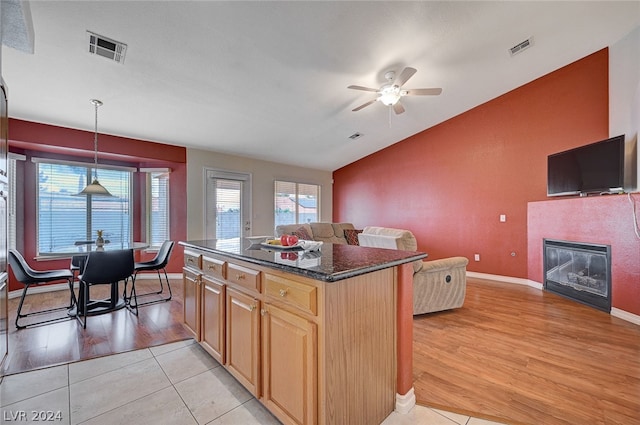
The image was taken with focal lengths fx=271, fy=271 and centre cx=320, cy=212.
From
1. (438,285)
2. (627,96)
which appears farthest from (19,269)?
(627,96)

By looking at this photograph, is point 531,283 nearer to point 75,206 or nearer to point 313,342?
point 313,342

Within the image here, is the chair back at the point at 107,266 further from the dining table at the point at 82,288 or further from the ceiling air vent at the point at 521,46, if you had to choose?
the ceiling air vent at the point at 521,46

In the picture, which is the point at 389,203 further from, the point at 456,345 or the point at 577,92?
the point at 456,345

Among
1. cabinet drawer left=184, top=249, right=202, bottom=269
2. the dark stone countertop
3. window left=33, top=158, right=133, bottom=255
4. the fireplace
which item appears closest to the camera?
the dark stone countertop

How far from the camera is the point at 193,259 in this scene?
92.1 inches

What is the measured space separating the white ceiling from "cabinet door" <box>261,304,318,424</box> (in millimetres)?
2435

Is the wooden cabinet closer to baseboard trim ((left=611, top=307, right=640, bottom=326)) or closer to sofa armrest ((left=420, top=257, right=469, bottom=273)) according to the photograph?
sofa armrest ((left=420, top=257, right=469, bottom=273))

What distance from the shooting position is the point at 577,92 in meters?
3.90

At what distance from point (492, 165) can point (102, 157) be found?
6.68m

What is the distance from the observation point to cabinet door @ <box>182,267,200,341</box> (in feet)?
7.39

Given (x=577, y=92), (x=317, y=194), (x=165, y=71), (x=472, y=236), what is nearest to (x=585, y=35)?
(x=577, y=92)

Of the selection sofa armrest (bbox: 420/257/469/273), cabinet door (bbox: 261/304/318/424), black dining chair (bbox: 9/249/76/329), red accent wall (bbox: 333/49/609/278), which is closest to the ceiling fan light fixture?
sofa armrest (bbox: 420/257/469/273)

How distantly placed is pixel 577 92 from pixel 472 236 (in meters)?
2.59

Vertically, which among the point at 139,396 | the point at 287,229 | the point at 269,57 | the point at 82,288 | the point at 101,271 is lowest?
the point at 139,396
